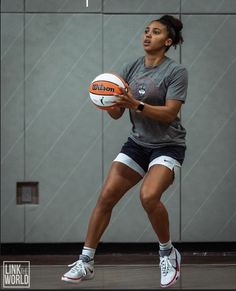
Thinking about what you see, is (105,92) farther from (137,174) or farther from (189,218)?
(189,218)

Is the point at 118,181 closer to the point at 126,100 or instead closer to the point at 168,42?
the point at 126,100

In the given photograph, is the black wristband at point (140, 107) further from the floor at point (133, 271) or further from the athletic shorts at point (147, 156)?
the floor at point (133, 271)

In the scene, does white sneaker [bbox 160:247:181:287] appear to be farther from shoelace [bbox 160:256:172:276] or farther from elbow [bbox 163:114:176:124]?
elbow [bbox 163:114:176:124]

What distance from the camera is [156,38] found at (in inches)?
251

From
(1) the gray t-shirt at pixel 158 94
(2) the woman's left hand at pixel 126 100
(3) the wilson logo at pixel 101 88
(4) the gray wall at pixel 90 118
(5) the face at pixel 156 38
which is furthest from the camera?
(4) the gray wall at pixel 90 118

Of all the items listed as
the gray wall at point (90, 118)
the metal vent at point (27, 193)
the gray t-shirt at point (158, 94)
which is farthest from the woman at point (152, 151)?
the metal vent at point (27, 193)

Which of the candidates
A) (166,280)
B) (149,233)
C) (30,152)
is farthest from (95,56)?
(166,280)

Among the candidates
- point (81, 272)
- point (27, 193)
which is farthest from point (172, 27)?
point (27, 193)

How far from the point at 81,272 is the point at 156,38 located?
1781 mm

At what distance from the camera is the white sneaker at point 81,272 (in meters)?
6.16

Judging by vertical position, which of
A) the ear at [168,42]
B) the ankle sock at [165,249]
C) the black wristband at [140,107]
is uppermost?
the ear at [168,42]

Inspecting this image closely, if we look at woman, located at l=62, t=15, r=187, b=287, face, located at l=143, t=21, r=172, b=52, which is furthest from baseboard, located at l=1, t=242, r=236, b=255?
face, located at l=143, t=21, r=172, b=52

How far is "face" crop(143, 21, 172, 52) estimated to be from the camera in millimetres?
6371

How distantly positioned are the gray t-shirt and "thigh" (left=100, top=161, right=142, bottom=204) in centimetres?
23
